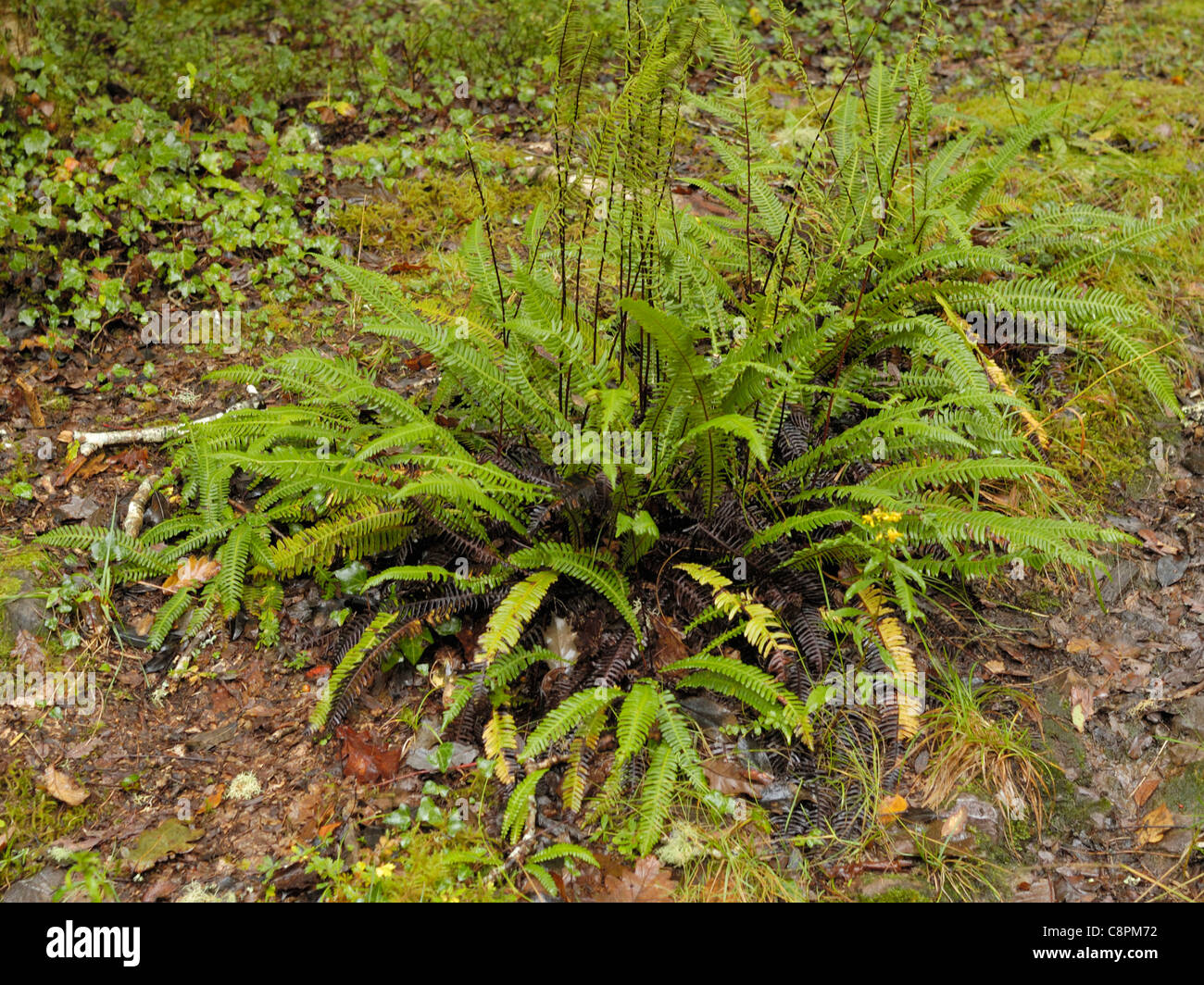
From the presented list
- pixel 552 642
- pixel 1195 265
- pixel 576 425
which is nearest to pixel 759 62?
pixel 1195 265

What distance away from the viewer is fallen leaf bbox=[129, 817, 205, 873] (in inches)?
123

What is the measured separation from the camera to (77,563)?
13.1 feet

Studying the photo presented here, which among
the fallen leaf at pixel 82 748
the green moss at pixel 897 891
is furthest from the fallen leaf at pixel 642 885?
the fallen leaf at pixel 82 748

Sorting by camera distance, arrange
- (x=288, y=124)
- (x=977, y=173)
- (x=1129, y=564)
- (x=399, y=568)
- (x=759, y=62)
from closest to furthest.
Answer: (x=399, y=568)
(x=1129, y=564)
(x=977, y=173)
(x=288, y=124)
(x=759, y=62)

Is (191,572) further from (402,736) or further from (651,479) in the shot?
(651,479)

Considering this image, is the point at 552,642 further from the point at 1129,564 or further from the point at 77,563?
the point at 1129,564

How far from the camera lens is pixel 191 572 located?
4.00 m

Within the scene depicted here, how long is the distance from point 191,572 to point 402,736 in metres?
1.34

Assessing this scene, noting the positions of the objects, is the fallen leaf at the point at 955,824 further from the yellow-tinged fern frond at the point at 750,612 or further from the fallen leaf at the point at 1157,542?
the fallen leaf at the point at 1157,542

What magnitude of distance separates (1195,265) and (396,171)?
16.8 feet

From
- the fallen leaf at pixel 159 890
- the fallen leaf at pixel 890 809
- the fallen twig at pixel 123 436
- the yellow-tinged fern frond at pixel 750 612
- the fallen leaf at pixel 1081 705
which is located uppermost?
the fallen twig at pixel 123 436

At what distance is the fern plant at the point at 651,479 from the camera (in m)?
3.35

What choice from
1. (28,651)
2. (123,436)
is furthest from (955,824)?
(123,436)

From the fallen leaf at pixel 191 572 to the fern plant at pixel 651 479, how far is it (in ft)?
0.25
